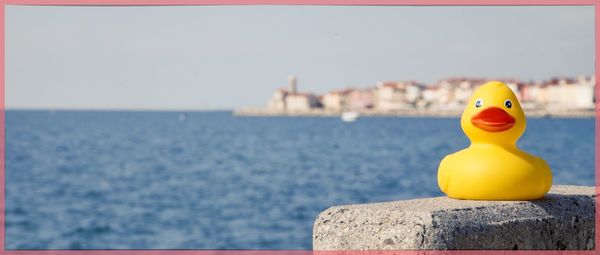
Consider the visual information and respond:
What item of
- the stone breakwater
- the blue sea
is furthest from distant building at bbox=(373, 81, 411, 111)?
the blue sea

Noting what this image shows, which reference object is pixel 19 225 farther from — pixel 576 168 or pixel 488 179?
pixel 576 168

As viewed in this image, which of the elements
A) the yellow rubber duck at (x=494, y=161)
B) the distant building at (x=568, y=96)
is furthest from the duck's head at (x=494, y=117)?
the distant building at (x=568, y=96)

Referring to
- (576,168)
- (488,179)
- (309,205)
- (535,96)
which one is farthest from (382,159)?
(535,96)

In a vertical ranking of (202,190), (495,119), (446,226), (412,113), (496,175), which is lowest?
(446,226)

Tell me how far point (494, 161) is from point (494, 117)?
22 centimetres

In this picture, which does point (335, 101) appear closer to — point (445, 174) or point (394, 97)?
point (394, 97)

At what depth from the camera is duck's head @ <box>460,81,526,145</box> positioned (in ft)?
14.0

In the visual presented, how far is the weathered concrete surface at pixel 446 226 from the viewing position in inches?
147

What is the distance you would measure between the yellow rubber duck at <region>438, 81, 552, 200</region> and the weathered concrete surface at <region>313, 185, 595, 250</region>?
68mm

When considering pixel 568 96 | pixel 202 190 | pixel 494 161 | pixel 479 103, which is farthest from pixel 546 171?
pixel 568 96

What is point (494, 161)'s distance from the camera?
4.19 metres

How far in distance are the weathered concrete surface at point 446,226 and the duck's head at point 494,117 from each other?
1.09 feet

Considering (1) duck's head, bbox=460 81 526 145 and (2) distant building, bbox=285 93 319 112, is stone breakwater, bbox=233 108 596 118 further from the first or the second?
(1) duck's head, bbox=460 81 526 145

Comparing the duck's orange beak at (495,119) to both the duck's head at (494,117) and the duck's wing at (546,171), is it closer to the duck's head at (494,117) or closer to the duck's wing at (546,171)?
the duck's head at (494,117)
